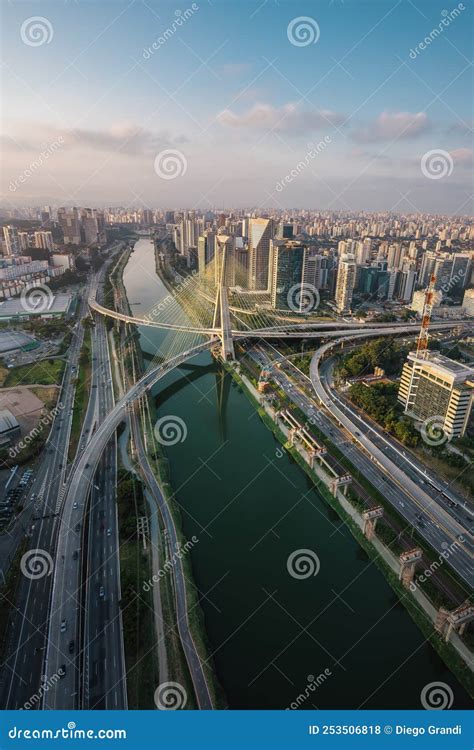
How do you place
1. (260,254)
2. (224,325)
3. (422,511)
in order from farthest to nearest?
(260,254) < (224,325) < (422,511)

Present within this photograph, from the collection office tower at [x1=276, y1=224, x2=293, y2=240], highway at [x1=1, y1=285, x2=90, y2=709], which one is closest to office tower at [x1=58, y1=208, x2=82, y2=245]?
office tower at [x1=276, y1=224, x2=293, y2=240]

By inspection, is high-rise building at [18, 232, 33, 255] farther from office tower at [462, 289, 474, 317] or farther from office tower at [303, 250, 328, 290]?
office tower at [462, 289, 474, 317]

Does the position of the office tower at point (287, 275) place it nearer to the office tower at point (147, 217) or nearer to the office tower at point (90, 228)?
the office tower at point (90, 228)

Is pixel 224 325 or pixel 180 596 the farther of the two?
pixel 224 325

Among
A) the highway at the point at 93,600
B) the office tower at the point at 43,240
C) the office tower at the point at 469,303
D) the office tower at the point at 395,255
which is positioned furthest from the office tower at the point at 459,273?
the office tower at the point at 43,240

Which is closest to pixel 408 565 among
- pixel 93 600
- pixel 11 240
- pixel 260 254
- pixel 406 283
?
pixel 93 600

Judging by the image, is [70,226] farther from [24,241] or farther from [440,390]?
[440,390]
